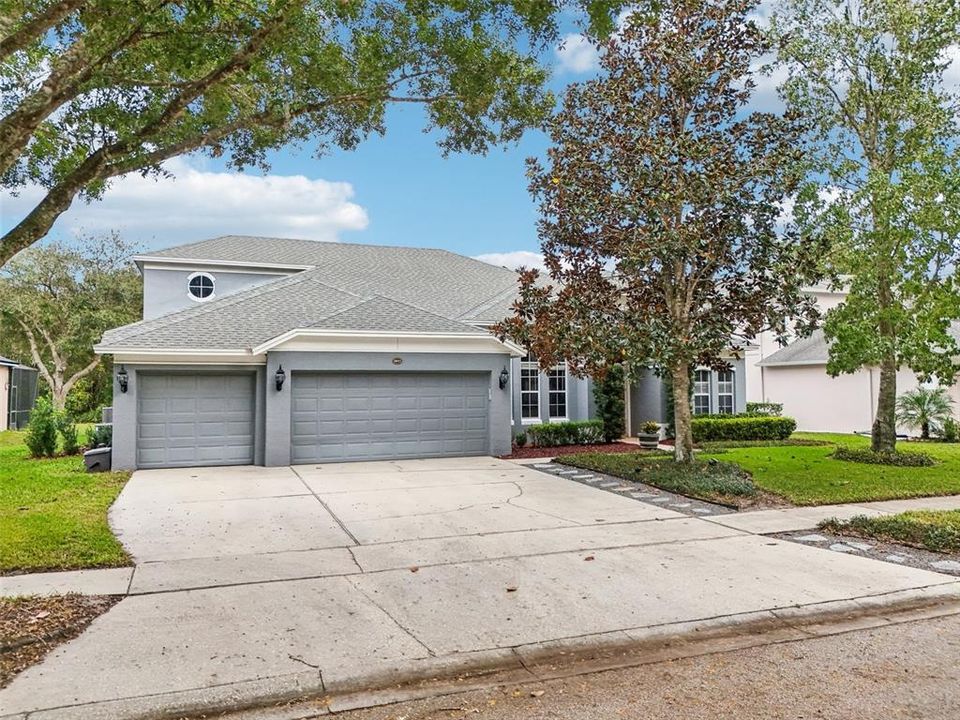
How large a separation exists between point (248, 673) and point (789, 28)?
51.3 ft

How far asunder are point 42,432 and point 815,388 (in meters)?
23.5

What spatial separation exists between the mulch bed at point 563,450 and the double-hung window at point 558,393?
124 cm

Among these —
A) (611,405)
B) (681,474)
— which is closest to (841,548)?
(681,474)

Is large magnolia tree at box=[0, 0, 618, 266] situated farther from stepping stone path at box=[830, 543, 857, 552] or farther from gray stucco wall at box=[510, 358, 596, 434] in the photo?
gray stucco wall at box=[510, 358, 596, 434]

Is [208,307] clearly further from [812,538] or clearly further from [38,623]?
[812,538]

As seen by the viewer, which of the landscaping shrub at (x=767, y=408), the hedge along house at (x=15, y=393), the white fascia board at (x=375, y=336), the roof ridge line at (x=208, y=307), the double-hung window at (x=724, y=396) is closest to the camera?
the white fascia board at (x=375, y=336)

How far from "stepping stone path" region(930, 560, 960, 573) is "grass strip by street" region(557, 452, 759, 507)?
2.86 meters

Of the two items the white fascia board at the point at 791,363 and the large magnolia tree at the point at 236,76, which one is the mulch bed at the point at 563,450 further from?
the white fascia board at the point at 791,363

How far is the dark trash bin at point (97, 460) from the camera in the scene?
12719 mm

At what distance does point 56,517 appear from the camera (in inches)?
324

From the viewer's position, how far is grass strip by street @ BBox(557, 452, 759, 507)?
32.2 ft

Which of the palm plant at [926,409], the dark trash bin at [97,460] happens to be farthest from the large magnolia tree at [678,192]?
the palm plant at [926,409]

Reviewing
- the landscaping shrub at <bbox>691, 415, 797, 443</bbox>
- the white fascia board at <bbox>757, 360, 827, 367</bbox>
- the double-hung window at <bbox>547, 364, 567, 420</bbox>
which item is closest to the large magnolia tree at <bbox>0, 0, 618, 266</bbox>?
the double-hung window at <bbox>547, 364, 567, 420</bbox>

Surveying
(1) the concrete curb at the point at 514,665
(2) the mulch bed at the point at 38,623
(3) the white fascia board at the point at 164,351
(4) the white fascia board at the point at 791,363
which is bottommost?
(1) the concrete curb at the point at 514,665
